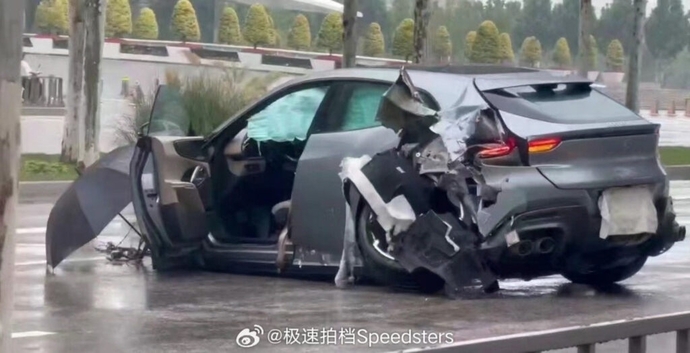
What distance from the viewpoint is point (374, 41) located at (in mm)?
44406

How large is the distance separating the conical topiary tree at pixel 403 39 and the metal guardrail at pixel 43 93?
1003cm

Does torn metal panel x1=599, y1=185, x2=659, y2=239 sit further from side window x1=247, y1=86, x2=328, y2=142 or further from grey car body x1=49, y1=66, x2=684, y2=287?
side window x1=247, y1=86, x2=328, y2=142

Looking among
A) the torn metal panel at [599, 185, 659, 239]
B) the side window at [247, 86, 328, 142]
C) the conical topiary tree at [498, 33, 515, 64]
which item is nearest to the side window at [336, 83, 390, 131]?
the side window at [247, 86, 328, 142]

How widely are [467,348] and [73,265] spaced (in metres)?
7.46

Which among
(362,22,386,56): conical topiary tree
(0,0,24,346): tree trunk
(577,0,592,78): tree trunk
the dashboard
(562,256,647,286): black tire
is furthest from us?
(362,22,386,56): conical topiary tree

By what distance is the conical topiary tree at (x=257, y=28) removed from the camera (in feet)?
157

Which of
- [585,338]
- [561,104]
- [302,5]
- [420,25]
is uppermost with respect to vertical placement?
[302,5]

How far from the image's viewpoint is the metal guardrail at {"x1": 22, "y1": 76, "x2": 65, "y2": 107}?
4031 cm

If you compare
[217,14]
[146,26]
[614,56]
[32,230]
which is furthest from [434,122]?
[217,14]

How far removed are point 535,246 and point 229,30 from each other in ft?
135

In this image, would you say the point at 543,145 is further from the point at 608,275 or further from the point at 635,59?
the point at 635,59

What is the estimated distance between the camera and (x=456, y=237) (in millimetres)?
8375

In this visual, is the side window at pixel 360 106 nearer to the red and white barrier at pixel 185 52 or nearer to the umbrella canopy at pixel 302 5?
the red and white barrier at pixel 185 52

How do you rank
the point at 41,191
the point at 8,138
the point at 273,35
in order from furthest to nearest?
the point at 273,35
the point at 41,191
the point at 8,138
